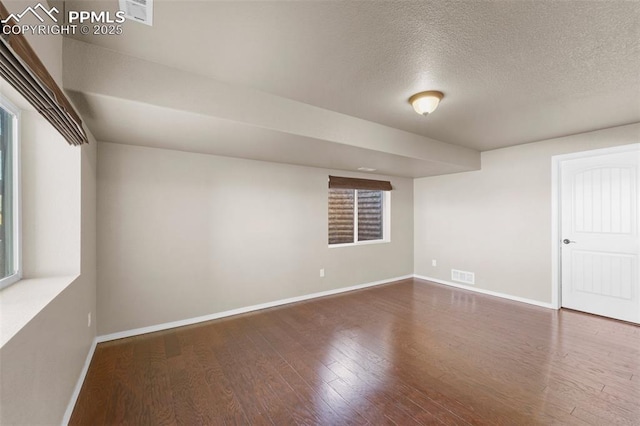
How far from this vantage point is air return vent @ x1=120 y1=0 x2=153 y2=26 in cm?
144

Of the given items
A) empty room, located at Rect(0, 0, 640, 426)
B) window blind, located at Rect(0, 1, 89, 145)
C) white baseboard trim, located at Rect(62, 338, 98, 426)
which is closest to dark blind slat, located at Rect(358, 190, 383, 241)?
empty room, located at Rect(0, 0, 640, 426)

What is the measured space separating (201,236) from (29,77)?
7.97ft

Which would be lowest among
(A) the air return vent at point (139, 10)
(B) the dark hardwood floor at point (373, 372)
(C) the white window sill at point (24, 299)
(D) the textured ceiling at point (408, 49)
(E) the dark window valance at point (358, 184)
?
(B) the dark hardwood floor at point (373, 372)

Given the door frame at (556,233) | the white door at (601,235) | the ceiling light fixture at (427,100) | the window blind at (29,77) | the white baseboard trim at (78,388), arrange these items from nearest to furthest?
the window blind at (29,77) < the white baseboard trim at (78,388) < the ceiling light fixture at (427,100) < the white door at (601,235) < the door frame at (556,233)

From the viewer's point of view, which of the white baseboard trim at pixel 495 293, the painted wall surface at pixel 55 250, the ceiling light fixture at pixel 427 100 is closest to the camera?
the painted wall surface at pixel 55 250

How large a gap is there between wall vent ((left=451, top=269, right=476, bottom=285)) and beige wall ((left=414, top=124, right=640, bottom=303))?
7cm

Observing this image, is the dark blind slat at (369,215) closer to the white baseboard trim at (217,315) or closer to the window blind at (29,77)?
the white baseboard trim at (217,315)

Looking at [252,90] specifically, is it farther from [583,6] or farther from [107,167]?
[583,6]

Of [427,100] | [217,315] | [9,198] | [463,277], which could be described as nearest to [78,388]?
[9,198]

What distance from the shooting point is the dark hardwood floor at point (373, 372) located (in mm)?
1851

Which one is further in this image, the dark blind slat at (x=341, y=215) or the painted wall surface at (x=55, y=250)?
the dark blind slat at (x=341, y=215)

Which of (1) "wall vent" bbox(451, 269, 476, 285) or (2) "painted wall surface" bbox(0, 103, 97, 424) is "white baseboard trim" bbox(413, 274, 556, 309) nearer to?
(1) "wall vent" bbox(451, 269, 476, 285)

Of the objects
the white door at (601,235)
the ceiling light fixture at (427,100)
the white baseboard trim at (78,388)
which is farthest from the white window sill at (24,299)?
the white door at (601,235)

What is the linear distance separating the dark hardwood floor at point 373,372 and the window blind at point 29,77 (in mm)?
1908
